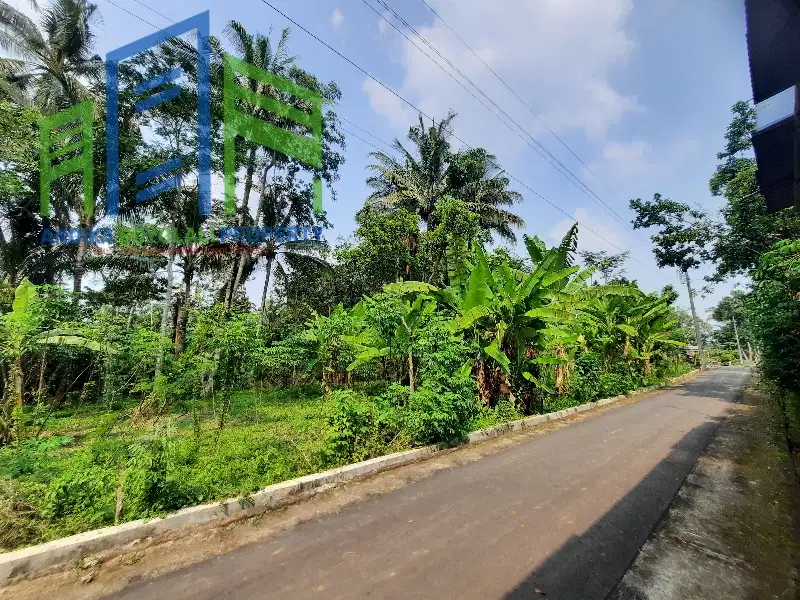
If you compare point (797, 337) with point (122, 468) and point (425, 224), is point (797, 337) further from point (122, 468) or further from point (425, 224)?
point (425, 224)

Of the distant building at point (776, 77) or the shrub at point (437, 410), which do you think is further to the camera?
the shrub at point (437, 410)

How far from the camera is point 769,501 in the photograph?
155 inches

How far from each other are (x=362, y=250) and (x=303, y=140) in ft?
25.8

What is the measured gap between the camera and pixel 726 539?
10.4ft

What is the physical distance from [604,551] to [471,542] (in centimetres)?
106

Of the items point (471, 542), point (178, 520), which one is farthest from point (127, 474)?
point (471, 542)

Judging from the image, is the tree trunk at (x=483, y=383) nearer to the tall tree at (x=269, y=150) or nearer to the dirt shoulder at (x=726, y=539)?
the dirt shoulder at (x=726, y=539)

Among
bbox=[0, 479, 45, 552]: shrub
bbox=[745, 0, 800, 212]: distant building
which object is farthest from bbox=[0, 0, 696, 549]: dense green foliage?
bbox=[745, 0, 800, 212]: distant building

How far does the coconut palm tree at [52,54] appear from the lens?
14234 millimetres

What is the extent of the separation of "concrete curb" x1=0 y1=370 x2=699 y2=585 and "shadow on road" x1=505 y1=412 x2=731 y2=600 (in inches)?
98.5

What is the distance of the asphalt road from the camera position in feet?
8.30

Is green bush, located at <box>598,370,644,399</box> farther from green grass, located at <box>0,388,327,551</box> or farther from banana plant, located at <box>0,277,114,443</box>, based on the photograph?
banana plant, located at <box>0,277,114,443</box>

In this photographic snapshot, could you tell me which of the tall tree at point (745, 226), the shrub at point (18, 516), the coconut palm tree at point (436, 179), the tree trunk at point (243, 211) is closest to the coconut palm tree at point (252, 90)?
the tree trunk at point (243, 211)

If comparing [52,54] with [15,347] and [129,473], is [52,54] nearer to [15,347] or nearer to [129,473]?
[15,347]
